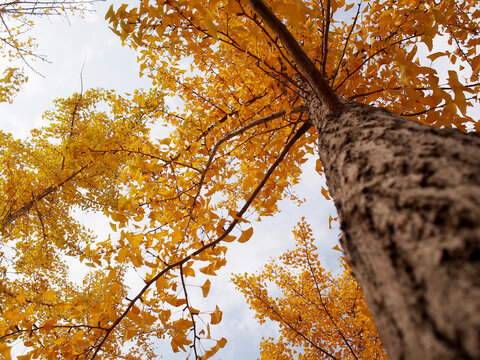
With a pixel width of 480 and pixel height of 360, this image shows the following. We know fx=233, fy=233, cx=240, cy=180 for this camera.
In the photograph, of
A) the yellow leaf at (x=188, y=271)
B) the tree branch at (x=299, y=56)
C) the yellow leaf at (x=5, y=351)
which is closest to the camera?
the tree branch at (x=299, y=56)

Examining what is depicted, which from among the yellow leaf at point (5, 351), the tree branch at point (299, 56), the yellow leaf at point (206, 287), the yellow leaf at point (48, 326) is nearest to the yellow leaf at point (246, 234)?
the yellow leaf at point (206, 287)

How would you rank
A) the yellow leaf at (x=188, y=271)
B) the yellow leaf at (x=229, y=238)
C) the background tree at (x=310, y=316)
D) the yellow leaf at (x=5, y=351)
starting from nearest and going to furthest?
1. the yellow leaf at (x=5, y=351)
2. the yellow leaf at (x=229, y=238)
3. the yellow leaf at (x=188, y=271)
4. the background tree at (x=310, y=316)

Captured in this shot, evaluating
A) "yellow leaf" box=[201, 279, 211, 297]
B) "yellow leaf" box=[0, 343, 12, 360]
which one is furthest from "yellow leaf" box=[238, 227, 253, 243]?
"yellow leaf" box=[0, 343, 12, 360]

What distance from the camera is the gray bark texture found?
0.97 ft

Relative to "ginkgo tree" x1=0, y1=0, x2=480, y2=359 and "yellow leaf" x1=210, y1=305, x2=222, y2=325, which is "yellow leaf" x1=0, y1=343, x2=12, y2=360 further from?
"yellow leaf" x1=210, y1=305, x2=222, y2=325

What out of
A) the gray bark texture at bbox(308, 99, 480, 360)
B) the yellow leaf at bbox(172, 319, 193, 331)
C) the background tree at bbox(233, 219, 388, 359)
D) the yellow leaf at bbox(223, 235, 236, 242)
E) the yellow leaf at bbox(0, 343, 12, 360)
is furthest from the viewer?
the background tree at bbox(233, 219, 388, 359)

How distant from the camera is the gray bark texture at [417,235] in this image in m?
0.30

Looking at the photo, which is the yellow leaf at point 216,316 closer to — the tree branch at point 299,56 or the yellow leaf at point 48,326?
the yellow leaf at point 48,326

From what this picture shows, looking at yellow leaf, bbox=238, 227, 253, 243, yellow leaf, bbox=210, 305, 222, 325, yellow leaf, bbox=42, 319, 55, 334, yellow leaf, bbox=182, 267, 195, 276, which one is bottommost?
yellow leaf, bbox=210, 305, 222, 325

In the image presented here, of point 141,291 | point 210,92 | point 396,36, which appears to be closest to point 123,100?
point 210,92

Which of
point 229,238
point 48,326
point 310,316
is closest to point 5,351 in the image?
point 48,326

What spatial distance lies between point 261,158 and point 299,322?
143 inches

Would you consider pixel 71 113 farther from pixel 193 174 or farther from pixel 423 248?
pixel 423 248

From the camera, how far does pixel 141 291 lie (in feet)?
4.65
